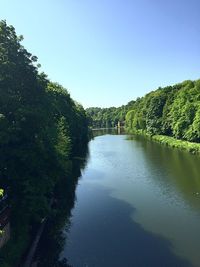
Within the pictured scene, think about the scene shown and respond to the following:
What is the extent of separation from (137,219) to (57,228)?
7330 mm

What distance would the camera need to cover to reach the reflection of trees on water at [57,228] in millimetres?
23266

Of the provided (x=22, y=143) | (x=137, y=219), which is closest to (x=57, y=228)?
(x=137, y=219)

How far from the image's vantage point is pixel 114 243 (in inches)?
1022

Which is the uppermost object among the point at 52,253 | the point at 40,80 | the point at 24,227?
the point at 40,80

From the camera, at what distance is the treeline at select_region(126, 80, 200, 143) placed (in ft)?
268

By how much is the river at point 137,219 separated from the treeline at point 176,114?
85.8 feet

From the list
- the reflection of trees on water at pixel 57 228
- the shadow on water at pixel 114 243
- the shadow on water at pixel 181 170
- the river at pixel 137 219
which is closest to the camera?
the shadow on water at pixel 114 243

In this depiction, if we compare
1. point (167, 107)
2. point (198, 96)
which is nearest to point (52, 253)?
point (198, 96)

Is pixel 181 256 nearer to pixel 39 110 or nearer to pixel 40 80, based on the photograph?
pixel 39 110

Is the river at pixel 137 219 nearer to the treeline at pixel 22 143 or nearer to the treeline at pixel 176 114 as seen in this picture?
the treeline at pixel 22 143

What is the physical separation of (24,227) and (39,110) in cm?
863

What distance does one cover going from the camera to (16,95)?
2572cm

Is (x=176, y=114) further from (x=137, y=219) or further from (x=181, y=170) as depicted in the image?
(x=137, y=219)

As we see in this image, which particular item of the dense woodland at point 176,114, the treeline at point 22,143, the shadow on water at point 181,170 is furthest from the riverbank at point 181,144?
the treeline at point 22,143
